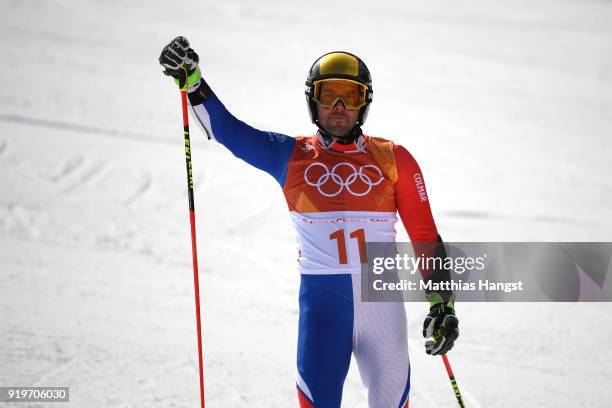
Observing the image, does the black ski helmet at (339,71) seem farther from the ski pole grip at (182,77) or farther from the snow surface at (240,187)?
the snow surface at (240,187)

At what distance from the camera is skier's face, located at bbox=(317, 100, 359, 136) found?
3807mm

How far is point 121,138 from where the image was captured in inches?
419

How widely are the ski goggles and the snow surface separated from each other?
2.49 meters

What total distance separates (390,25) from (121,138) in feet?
33.5

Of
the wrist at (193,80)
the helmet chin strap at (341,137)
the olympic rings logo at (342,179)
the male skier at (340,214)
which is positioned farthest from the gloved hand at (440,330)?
the wrist at (193,80)

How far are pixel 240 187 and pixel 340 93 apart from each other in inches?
232

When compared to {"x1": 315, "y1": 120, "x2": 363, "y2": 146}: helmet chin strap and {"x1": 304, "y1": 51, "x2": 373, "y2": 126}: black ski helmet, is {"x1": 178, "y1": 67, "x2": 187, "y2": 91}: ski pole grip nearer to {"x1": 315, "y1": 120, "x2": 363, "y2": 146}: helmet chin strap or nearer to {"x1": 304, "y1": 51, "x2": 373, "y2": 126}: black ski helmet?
{"x1": 304, "y1": 51, "x2": 373, "y2": 126}: black ski helmet

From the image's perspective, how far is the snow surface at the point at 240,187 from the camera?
5.85 meters

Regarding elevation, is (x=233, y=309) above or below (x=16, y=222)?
below

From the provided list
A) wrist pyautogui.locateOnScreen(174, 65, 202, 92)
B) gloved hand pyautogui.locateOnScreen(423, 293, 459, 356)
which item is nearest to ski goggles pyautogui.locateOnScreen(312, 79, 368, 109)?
wrist pyautogui.locateOnScreen(174, 65, 202, 92)

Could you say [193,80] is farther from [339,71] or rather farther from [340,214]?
[340,214]

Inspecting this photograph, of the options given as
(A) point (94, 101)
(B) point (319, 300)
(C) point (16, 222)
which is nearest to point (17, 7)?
(A) point (94, 101)

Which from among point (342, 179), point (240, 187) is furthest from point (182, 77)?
point (240, 187)

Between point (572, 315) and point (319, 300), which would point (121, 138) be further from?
point (319, 300)
